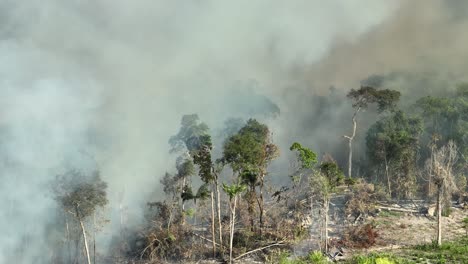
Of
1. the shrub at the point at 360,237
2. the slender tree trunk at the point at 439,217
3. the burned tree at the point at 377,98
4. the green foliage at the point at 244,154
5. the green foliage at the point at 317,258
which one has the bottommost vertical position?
the green foliage at the point at 317,258

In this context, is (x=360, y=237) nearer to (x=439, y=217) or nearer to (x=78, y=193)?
(x=439, y=217)

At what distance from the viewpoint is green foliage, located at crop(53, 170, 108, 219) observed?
121ft

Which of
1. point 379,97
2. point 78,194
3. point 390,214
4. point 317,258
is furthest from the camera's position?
point 379,97

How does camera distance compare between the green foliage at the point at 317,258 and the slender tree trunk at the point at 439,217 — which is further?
the slender tree trunk at the point at 439,217

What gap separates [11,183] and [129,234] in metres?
13.4

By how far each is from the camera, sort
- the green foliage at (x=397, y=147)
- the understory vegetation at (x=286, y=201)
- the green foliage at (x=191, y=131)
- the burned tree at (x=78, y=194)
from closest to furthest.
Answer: the understory vegetation at (x=286, y=201)
the burned tree at (x=78, y=194)
the green foliage at (x=191, y=131)
the green foliage at (x=397, y=147)

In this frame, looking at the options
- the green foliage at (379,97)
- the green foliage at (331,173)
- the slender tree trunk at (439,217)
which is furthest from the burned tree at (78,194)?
the green foliage at (379,97)

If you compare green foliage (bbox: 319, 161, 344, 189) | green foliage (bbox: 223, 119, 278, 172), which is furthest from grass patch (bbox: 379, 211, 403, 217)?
green foliage (bbox: 223, 119, 278, 172)

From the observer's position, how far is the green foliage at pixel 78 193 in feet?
121

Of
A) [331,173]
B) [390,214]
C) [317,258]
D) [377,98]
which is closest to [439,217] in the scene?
[331,173]

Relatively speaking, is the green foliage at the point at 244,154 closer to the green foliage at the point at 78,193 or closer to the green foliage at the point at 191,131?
the green foliage at the point at 191,131

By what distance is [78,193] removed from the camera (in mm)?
36906

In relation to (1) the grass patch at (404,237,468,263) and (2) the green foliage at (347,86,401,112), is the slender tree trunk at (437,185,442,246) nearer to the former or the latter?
(1) the grass patch at (404,237,468,263)

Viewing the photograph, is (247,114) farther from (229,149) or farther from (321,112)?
(229,149)
